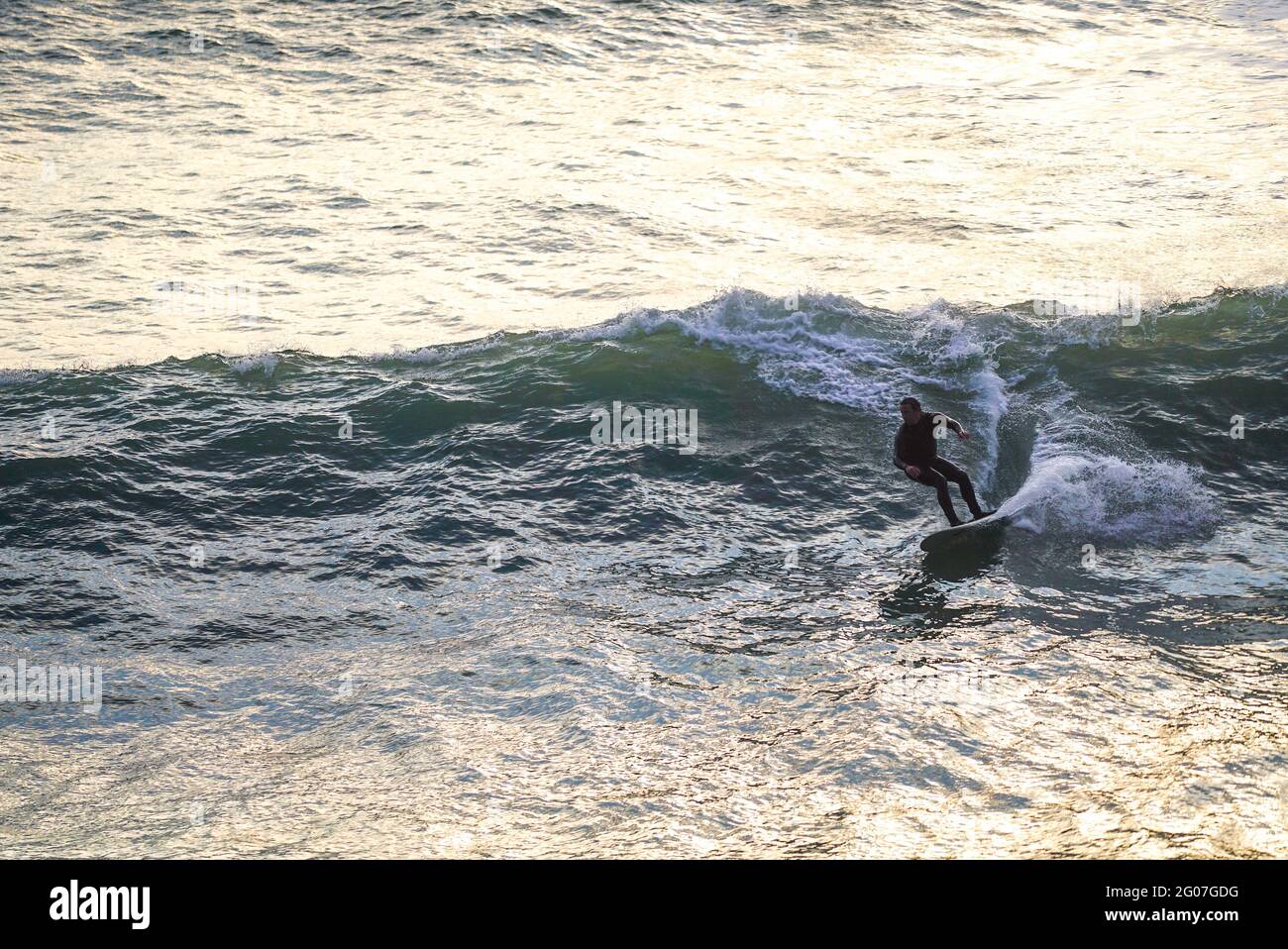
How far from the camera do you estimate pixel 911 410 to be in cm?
1155

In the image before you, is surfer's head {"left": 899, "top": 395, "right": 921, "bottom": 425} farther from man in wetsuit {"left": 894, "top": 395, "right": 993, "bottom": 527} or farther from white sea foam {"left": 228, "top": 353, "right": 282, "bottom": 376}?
white sea foam {"left": 228, "top": 353, "right": 282, "bottom": 376}

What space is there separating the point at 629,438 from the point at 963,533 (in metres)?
4.40

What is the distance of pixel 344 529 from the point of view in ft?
41.4

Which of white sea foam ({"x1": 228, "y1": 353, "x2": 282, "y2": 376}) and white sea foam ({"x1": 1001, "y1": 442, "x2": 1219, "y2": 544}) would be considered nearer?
white sea foam ({"x1": 1001, "y1": 442, "x2": 1219, "y2": 544})

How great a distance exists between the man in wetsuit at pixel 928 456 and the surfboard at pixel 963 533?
12cm

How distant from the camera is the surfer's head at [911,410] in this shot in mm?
11531

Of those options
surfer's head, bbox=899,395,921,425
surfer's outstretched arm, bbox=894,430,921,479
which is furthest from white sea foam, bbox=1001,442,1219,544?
surfer's head, bbox=899,395,921,425

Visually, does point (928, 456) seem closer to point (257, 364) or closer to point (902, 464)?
point (902, 464)

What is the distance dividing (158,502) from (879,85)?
18.3 metres

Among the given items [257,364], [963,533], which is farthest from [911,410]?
[257,364]

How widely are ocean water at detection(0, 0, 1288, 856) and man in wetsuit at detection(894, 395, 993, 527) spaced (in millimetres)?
545

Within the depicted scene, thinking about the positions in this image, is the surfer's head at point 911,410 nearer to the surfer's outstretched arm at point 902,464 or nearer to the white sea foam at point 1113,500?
the surfer's outstretched arm at point 902,464

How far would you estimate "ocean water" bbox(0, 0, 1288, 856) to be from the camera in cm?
799
